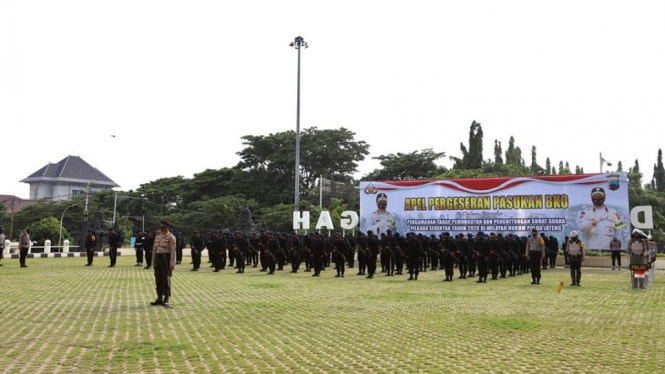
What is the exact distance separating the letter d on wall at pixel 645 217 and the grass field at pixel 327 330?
1133cm

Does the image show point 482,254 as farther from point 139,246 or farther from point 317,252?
point 139,246

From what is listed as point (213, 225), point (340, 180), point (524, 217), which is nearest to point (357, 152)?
point (340, 180)

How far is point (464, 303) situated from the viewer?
1173 cm

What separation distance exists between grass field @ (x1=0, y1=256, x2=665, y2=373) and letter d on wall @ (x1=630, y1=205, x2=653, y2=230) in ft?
37.2

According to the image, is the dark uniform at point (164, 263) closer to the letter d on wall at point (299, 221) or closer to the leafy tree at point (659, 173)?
the letter d on wall at point (299, 221)

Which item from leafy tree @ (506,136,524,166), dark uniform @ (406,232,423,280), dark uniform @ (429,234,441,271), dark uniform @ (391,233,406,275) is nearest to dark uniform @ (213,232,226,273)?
dark uniform @ (391,233,406,275)

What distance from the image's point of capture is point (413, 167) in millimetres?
50938

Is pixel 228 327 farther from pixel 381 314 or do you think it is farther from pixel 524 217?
pixel 524 217

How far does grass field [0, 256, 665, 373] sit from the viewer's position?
6156 mm

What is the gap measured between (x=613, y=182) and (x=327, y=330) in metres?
20.3

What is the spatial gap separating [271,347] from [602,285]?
12.8 meters

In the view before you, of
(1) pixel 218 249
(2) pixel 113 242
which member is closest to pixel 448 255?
(1) pixel 218 249

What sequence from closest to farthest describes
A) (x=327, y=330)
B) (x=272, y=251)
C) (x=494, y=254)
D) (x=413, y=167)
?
(x=327, y=330)
(x=494, y=254)
(x=272, y=251)
(x=413, y=167)

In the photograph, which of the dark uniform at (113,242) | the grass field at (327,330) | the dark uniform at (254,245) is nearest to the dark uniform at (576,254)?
the grass field at (327,330)
